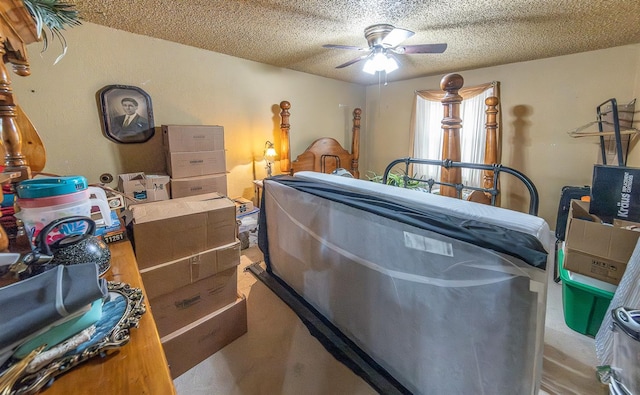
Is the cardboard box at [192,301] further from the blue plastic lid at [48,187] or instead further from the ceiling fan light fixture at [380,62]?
the ceiling fan light fixture at [380,62]

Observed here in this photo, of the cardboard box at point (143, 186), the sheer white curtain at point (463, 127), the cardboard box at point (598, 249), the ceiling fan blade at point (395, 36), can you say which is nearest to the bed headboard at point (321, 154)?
the sheer white curtain at point (463, 127)

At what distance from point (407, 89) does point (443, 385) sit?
4.17 m

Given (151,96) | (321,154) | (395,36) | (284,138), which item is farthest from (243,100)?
(395,36)

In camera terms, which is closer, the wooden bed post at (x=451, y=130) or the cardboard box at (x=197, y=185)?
the wooden bed post at (x=451, y=130)

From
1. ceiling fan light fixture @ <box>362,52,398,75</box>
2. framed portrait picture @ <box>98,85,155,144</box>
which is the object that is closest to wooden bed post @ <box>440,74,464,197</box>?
ceiling fan light fixture @ <box>362,52,398,75</box>

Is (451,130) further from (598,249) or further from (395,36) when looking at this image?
(598,249)

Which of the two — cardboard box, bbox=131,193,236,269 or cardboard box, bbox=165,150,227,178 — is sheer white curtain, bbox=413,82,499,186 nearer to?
cardboard box, bbox=165,150,227,178

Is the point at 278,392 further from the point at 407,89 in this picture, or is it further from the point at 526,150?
the point at 407,89

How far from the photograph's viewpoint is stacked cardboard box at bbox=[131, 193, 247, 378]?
3.93 ft

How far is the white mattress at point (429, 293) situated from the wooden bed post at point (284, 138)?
6.64 ft

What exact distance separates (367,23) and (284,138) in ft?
5.94

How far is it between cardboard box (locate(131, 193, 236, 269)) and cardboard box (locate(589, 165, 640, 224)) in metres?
2.28

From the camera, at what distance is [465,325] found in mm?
Answer: 979

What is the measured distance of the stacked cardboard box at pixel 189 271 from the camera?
3.93 feet
